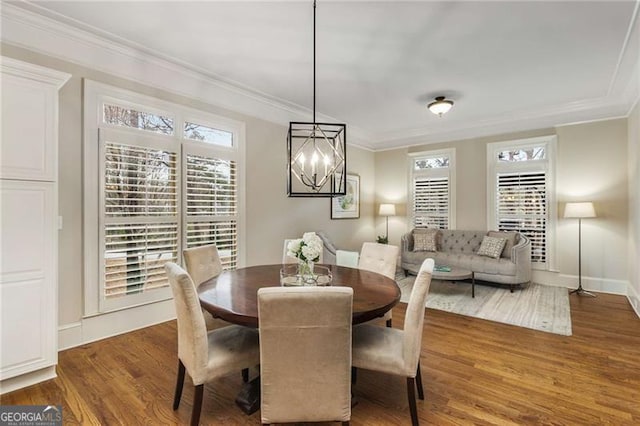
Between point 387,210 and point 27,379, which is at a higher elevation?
point 387,210

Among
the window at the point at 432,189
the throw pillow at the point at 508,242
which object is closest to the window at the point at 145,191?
→ the window at the point at 432,189

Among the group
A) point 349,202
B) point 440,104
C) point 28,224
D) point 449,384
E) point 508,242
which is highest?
point 440,104

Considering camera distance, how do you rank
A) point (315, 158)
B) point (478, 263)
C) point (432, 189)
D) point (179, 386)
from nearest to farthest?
point (179, 386)
point (315, 158)
point (478, 263)
point (432, 189)

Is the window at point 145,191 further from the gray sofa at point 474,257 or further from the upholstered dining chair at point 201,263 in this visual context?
Result: the gray sofa at point 474,257

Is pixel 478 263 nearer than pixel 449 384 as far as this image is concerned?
No

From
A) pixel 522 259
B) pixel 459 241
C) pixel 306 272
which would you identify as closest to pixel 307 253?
pixel 306 272

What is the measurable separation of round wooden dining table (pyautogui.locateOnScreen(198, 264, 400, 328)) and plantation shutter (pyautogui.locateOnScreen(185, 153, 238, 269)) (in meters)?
1.31

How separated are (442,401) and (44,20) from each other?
4.31 m

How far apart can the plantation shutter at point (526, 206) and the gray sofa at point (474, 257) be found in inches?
14.0

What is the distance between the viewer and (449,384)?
2.30 meters

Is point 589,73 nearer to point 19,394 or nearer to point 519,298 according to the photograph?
point 519,298

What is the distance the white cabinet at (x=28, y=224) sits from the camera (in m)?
2.13

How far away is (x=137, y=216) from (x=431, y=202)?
17.4 ft

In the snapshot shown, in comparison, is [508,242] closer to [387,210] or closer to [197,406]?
[387,210]
